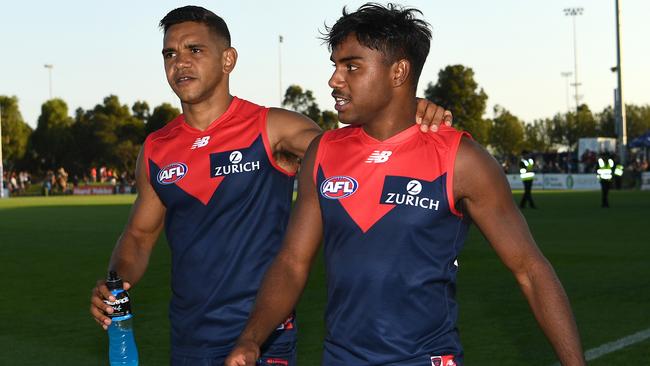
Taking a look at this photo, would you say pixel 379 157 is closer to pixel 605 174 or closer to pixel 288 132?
pixel 288 132

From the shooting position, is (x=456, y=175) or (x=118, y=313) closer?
(x=456, y=175)

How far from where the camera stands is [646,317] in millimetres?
10297

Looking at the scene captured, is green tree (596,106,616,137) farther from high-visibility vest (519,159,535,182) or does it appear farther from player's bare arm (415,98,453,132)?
player's bare arm (415,98,453,132)

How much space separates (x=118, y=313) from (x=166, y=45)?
4.40 feet

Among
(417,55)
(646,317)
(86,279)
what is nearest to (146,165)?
(417,55)

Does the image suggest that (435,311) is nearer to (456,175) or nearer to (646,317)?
(456,175)

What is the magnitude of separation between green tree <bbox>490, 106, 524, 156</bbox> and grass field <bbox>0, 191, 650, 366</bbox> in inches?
3571

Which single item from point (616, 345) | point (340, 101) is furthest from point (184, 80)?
point (616, 345)

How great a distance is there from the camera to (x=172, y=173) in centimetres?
491

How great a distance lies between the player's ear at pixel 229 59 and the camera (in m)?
5.21

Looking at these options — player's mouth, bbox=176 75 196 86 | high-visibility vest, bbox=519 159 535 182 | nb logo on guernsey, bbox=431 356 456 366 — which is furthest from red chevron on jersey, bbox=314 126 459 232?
high-visibility vest, bbox=519 159 535 182

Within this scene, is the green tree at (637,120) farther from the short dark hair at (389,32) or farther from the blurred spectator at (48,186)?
the short dark hair at (389,32)

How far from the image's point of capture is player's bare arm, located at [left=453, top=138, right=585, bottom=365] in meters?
3.65

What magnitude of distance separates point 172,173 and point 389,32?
59.1 inches
